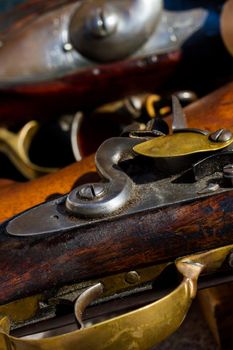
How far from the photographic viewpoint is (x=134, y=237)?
1.45 m

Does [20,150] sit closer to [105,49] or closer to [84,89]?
[84,89]

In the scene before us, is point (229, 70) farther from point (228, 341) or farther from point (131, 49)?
point (228, 341)

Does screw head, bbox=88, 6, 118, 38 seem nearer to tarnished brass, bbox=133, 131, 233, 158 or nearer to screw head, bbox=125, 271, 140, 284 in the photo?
tarnished brass, bbox=133, 131, 233, 158

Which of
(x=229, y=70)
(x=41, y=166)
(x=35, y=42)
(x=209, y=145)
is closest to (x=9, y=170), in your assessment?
(x=41, y=166)

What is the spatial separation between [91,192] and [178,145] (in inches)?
8.9

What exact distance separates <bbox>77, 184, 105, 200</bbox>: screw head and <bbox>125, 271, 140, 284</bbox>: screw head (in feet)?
0.62

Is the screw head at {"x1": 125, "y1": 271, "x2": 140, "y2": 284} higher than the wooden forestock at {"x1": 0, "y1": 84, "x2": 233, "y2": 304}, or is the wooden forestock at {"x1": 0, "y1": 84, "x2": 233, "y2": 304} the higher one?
the wooden forestock at {"x1": 0, "y1": 84, "x2": 233, "y2": 304}

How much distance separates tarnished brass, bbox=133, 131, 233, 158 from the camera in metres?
1.46

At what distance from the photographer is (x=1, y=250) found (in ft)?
4.87

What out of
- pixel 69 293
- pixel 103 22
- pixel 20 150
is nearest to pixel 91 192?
pixel 69 293

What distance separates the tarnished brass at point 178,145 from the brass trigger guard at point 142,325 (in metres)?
0.23

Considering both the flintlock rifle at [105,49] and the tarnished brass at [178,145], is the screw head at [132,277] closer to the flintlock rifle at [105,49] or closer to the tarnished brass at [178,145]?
the tarnished brass at [178,145]

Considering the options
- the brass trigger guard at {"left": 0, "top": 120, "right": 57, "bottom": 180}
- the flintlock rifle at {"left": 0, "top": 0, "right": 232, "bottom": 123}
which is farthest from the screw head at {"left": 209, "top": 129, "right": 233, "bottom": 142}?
the brass trigger guard at {"left": 0, "top": 120, "right": 57, "bottom": 180}

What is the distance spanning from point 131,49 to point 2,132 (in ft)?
1.98
